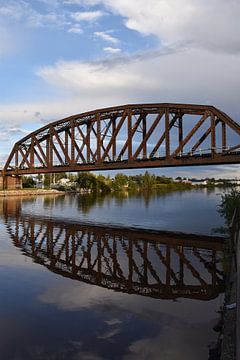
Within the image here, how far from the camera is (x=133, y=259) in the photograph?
75.9 ft

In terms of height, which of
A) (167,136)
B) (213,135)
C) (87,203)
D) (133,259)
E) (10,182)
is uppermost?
(167,136)

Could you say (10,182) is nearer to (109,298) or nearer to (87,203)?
(87,203)

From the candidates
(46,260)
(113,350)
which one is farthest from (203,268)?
(113,350)

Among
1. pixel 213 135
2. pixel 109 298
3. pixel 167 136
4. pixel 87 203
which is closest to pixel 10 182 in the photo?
pixel 87 203

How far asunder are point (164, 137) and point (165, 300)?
180ft

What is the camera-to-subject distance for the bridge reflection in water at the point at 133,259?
57.5 ft

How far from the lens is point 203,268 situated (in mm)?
20891

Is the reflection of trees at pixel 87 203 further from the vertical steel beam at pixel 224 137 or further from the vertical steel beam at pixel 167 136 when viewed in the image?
the vertical steel beam at pixel 224 137

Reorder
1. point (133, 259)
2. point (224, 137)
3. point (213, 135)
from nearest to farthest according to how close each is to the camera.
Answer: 1. point (133, 259)
2. point (213, 135)
3. point (224, 137)

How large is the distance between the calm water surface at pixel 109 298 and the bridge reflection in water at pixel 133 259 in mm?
46

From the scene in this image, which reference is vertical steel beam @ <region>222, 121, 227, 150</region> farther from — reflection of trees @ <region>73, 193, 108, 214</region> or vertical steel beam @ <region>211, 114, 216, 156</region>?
reflection of trees @ <region>73, 193, 108, 214</region>

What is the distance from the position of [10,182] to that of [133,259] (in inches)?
4503

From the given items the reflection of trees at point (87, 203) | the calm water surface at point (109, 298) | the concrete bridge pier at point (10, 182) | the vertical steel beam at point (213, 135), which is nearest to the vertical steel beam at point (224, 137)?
the vertical steel beam at point (213, 135)

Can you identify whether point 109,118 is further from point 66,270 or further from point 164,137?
point 66,270
